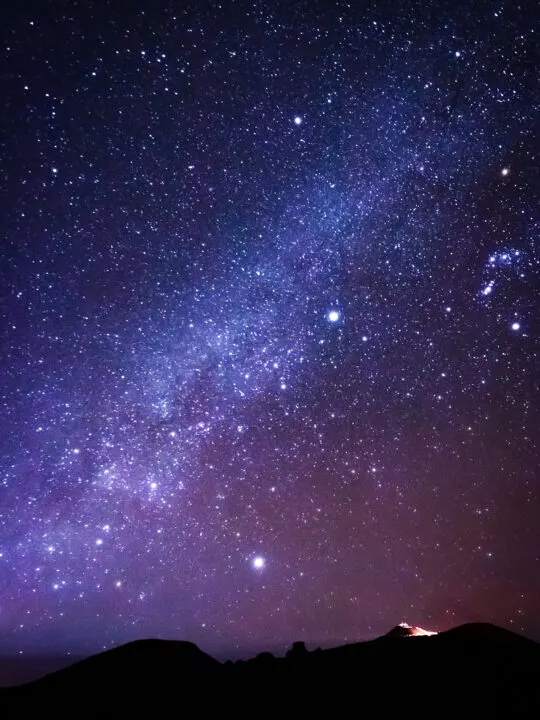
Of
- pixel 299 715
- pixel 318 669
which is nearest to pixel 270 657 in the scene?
pixel 318 669

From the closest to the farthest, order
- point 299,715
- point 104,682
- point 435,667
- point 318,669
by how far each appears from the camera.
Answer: point 299,715, point 435,667, point 318,669, point 104,682

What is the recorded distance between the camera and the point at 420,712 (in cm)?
834

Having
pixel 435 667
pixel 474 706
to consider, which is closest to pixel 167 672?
pixel 435 667

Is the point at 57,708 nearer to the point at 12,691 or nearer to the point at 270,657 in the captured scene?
the point at 12,691

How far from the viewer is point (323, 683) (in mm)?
9664

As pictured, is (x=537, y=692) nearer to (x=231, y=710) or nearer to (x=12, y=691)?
(x=231, y=710)

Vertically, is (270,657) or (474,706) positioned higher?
(270,657)

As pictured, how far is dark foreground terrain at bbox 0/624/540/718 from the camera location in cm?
861

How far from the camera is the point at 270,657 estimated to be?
11.2 metres

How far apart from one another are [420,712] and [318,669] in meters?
2.47

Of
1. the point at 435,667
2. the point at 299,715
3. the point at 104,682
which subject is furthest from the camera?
the point at 104,682

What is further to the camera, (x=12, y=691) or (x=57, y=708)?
(x=12, y=691)

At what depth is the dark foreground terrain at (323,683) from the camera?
861 centimetres

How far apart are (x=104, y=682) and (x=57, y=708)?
1.13m
